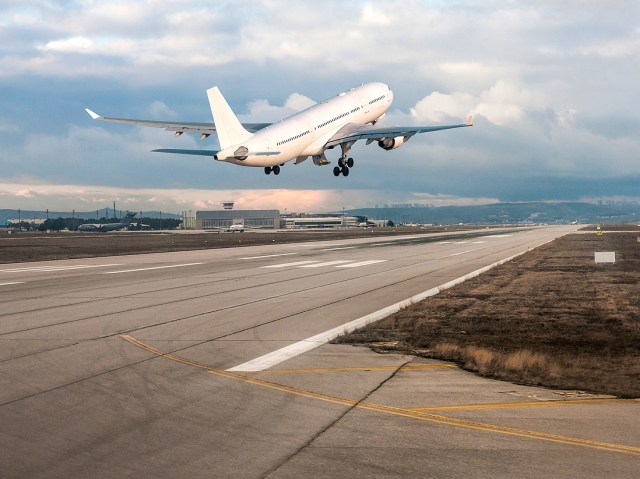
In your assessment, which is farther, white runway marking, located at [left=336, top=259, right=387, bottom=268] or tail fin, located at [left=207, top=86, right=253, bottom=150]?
tail fin, located at [left=207, top=86, right=253, bottom=150]

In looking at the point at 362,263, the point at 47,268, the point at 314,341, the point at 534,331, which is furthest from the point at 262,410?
the point at 362,263

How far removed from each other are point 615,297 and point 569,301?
2.12 metres

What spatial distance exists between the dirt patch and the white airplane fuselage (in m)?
36.8

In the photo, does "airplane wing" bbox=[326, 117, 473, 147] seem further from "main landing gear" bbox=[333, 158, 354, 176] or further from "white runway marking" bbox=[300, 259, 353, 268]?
"white runway marking" bbox=[300, 259, 353, 268]

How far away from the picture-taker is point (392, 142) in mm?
71438

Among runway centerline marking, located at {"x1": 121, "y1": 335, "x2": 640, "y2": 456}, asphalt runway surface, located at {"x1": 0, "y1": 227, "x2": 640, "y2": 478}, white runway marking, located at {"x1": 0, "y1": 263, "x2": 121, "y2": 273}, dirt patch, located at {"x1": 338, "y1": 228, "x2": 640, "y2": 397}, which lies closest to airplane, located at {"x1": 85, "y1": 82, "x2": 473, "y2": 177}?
white runway marking, located at {"x1": 0, "y1": 263, "x2": 121, "y2": 273}

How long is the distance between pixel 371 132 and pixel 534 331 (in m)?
55.8

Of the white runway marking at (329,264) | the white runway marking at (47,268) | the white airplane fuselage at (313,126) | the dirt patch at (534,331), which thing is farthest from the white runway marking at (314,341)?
the white airplane fuselage at (313,126)

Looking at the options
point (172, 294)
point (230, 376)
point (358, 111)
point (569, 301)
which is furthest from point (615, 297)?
point (358, 111)

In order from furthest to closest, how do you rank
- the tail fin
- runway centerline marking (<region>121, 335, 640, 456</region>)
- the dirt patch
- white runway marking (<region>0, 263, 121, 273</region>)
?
the tail fin → white runway marking (<region>0, 263, 121, 273</region>) → the dirt patch → runway centerline marking (<region>121, 335, 640, 456</region>)

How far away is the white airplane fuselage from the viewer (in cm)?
6481

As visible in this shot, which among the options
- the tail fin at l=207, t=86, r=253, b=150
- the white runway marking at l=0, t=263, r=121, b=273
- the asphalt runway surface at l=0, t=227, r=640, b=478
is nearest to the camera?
the asphalt runway surface at l=0, t=227, r=640, b=478

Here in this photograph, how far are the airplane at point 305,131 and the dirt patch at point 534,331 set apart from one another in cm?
3646

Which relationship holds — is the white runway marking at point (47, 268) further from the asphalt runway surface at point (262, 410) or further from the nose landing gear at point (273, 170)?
the nose landing gear at point (273, 170)
